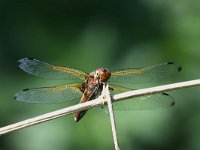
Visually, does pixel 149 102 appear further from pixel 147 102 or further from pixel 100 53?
pixel 100 53

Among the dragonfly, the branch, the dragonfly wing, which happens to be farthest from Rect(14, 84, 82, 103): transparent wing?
the branch

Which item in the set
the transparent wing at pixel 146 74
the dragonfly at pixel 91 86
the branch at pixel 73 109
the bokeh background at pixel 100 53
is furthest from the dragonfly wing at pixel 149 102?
the branch at pixel 73 109

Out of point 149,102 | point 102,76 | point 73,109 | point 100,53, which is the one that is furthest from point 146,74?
point 73,109

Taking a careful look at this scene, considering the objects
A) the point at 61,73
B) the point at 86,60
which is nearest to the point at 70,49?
the point at 86,60

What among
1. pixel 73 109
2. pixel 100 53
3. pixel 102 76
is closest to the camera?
pixel 73 109

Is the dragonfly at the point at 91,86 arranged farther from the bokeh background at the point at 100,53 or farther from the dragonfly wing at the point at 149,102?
the bokeh background at the point at 100,53

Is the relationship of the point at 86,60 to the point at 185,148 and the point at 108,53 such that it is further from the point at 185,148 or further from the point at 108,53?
the point at 185,148
